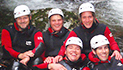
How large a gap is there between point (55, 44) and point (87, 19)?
4.59 feet

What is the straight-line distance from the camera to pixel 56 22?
541 cm

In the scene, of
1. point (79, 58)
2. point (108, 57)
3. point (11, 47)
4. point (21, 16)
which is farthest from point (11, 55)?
point (108, 57)

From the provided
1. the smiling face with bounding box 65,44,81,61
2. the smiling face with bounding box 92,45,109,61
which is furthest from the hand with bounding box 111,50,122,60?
the smiling face with bounding box 65,44,81,61

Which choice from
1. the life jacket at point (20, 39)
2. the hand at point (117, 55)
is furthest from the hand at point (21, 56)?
the hand at point (117, 55)

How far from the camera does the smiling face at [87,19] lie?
17.4 feet

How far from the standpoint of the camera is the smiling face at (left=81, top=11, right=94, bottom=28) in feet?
17.4

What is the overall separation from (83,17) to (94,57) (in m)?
1.41

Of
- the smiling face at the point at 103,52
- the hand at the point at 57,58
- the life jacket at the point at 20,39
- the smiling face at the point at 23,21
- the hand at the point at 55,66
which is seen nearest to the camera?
the smiling face at the point at 103,52

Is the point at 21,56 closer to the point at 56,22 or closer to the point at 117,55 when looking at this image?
the point at 56,22

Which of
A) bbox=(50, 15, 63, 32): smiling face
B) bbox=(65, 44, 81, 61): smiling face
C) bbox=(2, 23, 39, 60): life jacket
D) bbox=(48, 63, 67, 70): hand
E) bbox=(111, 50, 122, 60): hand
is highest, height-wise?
bbox=(50, 15, 63, 32): smiling face

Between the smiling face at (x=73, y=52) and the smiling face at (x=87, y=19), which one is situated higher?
the smiling face at (x=87, y=19)

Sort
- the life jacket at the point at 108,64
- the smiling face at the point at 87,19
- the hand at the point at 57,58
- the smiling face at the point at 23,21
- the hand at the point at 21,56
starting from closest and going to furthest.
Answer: the life jacket at the point at 108,64 < the hand at the point at 57,58 < the hand at the point at 21,56 < the smiling face at the point at 87,19 < the smiling face at the point at 23,21

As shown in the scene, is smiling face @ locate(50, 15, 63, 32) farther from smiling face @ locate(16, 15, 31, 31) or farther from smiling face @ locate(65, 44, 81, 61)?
smiling face @ locate(65, 44, 81, 61)

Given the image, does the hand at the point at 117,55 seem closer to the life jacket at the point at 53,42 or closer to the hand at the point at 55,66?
the hand at the point at 55,66
